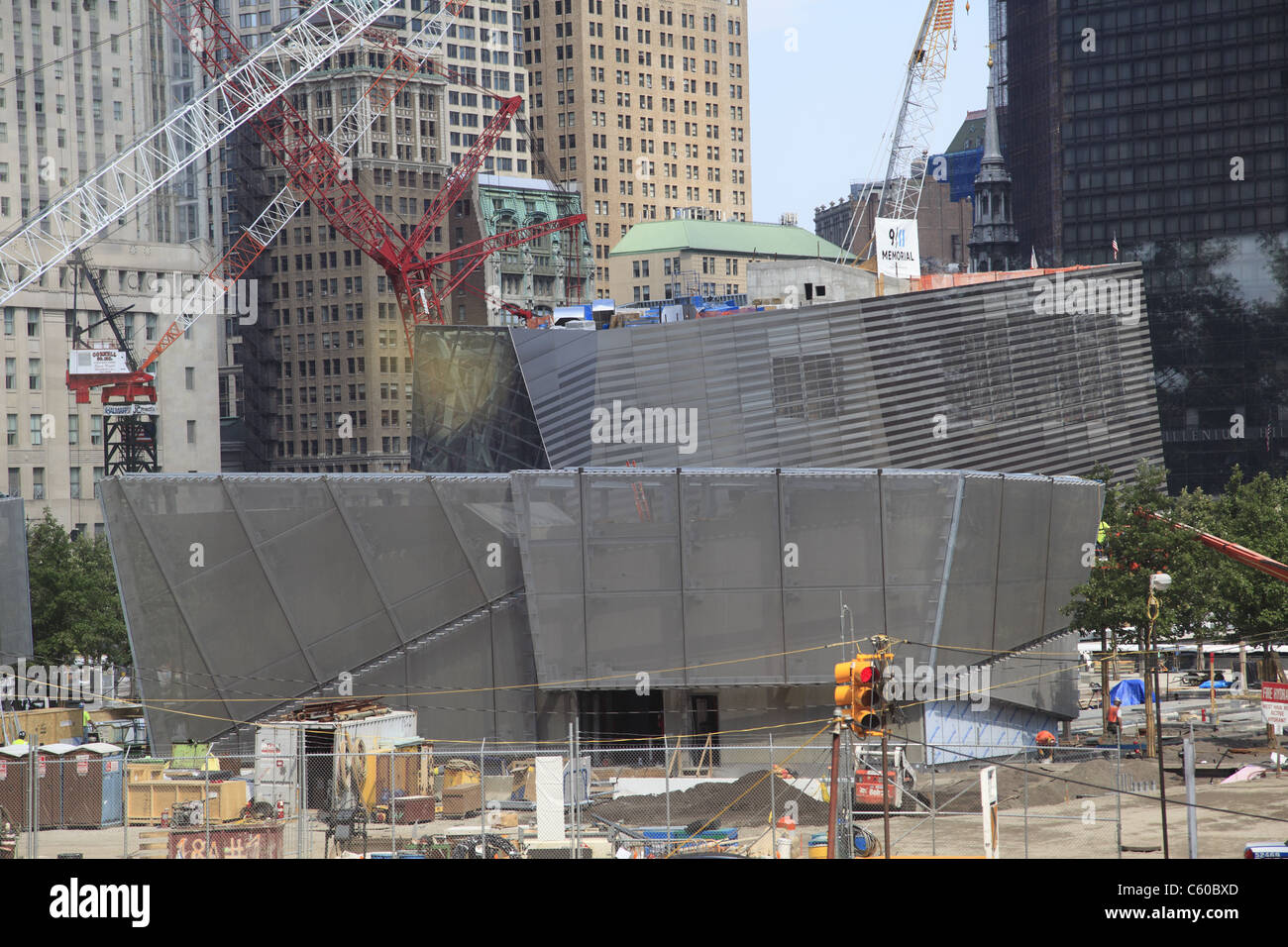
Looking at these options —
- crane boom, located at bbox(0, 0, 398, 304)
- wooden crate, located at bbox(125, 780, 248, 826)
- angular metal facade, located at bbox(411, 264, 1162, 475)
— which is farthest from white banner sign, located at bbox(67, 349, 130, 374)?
wooden crate, located at bbox(125, 780, 248, 826)

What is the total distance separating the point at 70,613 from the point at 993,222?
14571 cm

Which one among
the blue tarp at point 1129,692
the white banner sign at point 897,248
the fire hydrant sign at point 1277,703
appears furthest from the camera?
the white banner sign at point 897,248

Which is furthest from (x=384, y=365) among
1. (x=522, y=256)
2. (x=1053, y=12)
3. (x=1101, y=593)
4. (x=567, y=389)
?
(x=1101, y=593)

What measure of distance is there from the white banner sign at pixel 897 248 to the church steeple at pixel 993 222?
230 ft

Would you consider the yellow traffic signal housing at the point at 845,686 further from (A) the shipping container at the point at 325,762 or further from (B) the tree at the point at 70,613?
(B) the tree at the point at 70,613

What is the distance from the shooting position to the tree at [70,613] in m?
62.4

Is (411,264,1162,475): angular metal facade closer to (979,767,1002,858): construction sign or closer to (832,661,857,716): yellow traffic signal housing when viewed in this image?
(979,767,1002,858): construction sign

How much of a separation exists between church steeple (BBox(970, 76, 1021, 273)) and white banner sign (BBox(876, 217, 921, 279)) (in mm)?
70102

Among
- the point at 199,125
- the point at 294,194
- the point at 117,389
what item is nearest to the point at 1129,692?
the point at 199,125

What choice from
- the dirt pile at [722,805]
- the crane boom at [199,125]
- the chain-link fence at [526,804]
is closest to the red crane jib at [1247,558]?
the chain-link fence at [526,804]

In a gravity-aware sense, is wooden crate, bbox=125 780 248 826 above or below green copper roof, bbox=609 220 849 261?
below

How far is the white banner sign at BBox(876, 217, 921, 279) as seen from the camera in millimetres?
109562

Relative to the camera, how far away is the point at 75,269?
466ft

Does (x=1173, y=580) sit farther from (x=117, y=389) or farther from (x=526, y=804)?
(x=117, y=389)
